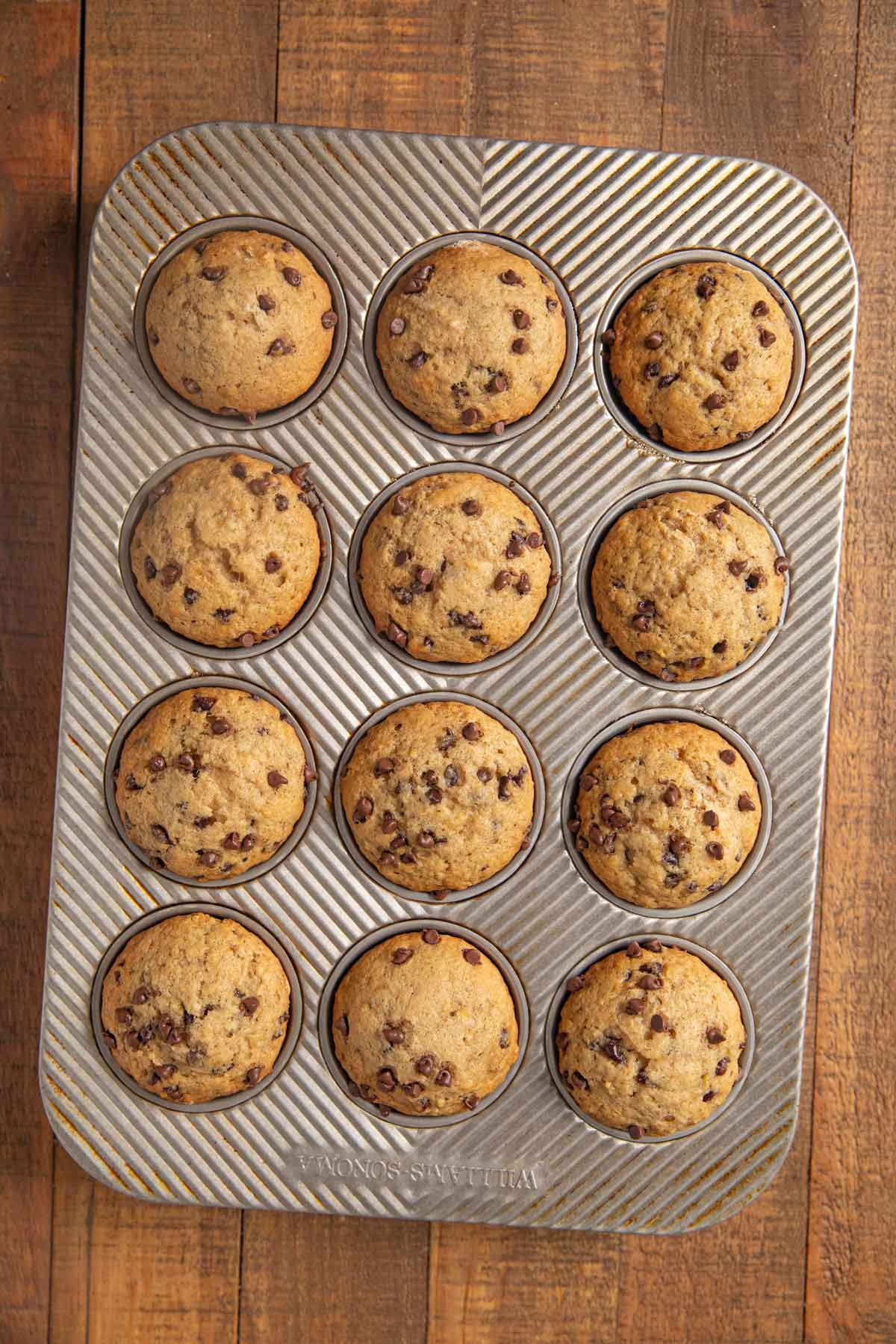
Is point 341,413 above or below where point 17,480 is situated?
above

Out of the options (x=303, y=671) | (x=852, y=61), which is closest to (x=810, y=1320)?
(x=303, y=671)

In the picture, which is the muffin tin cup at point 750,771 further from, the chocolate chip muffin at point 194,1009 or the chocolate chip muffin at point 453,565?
the chocolate chip muffin at point 194,1009

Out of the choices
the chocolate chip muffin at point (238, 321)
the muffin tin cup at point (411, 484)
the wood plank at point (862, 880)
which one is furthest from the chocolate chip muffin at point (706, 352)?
the chocolate chip muffin at point (238, 321)

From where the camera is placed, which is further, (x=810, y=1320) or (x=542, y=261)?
(x=810, y=1320)

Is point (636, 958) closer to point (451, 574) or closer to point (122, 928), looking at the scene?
point (451, 574)

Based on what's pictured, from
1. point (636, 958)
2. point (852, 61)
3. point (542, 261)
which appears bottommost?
point (636, 958)

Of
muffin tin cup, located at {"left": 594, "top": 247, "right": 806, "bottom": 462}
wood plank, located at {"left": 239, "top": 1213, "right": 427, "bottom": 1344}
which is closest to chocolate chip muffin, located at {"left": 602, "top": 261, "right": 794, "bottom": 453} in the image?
muffin tin cup, located at {"left": 594, "top": 247, "right": 806, "bottom": 462}

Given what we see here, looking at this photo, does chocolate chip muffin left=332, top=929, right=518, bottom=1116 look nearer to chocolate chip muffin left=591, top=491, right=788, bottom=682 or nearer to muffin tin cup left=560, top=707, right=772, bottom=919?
muffin tin cup left=560, top=707, right=772, bottom=919
